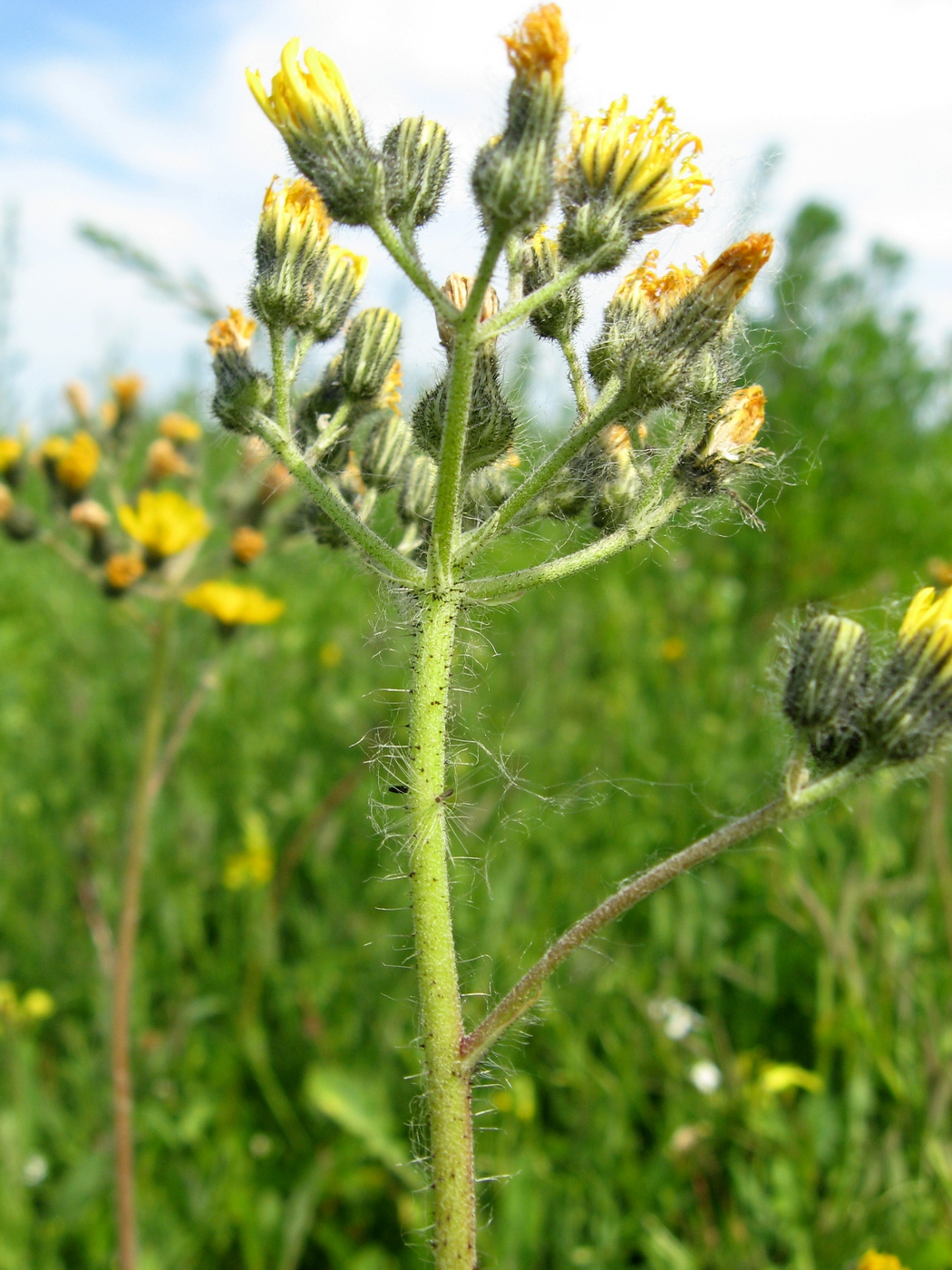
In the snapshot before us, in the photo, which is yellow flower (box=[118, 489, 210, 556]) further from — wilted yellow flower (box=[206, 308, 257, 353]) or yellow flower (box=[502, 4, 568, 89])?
yellow flower (box=[502, 4, 568, 89])

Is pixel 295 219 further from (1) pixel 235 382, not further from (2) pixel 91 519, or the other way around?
(2) pixel 91 519

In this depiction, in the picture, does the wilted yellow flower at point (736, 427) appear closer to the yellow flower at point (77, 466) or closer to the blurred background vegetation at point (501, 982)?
the blurred background vegetation at point (501, 982)

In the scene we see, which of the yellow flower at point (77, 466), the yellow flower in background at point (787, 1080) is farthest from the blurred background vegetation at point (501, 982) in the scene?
the yellow flower at point (77, 466)

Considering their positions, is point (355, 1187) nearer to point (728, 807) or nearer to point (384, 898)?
point (384, 898)

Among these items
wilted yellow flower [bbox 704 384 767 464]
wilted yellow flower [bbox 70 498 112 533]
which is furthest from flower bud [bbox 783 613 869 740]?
wilted yellow flower [bbox 70 498 112 533]

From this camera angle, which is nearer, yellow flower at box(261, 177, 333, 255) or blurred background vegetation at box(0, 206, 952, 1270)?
yellow flower at box(261, 177, 333, 255)

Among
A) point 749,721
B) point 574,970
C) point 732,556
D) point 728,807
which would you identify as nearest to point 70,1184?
point 574,970

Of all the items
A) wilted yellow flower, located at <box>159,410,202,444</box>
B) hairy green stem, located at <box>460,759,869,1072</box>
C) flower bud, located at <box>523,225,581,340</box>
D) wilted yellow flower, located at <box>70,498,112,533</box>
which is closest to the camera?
hairy green stem, located at <box>460,759,869,1072</box>

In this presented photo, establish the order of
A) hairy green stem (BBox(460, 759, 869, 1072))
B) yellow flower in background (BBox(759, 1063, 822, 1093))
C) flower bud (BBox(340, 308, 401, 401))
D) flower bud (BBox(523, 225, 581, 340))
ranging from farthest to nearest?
yellow flower in background (BBox(759, 1063, 822, 1093)), flower bud (BBox(340, 308, 401, 401)), flower bud (BBox(523, 225, 581, 340)), hairy green stem (BBox(460, 759, 869, 1072))
